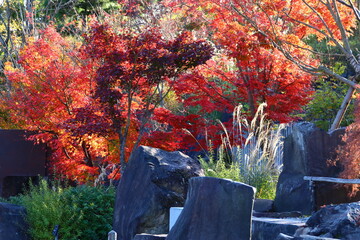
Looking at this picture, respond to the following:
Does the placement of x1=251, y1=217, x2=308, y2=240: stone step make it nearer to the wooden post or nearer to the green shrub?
the wooden post

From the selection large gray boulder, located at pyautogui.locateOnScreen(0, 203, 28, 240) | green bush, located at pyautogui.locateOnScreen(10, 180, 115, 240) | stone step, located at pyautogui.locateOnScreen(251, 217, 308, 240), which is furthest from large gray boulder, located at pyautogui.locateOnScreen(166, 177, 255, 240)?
large gray boulder, located at pyautogui.locateOnScreen(0, 203, 28, 240)

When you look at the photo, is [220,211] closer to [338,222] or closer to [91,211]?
[338,222]

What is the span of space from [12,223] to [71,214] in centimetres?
86

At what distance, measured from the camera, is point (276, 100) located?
10.0 m

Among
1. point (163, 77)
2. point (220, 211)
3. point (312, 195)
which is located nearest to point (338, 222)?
point (220, 211)

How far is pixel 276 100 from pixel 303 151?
348 cm

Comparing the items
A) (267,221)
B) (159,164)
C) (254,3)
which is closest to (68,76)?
(254,3)

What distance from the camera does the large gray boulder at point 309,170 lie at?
6.45 m

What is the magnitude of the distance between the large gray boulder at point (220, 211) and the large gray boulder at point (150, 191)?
2.41 metres

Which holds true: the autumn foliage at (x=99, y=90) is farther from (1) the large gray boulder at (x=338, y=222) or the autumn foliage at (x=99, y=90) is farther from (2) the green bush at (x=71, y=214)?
(1) the large gray boulder at (x=338, y=222)

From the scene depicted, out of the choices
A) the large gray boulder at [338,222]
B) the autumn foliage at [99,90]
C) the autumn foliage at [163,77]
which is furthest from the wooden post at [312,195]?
the autumn foliage at [99,90]

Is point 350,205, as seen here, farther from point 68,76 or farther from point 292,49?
point 68,76

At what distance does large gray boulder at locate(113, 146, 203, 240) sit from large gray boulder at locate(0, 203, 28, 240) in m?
1.69

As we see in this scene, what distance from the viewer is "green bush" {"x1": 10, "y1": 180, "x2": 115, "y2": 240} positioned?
7.90 m
